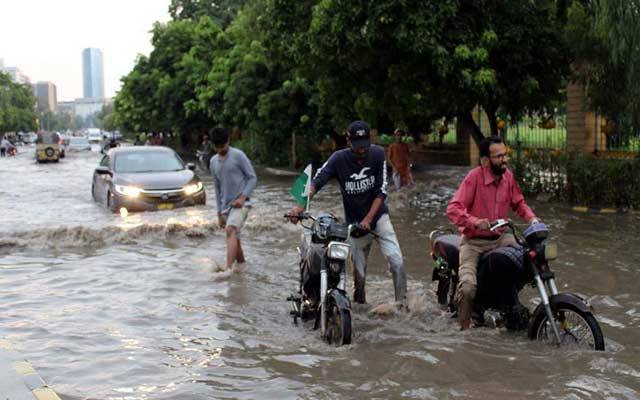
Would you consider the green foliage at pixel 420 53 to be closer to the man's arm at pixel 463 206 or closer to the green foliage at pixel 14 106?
the man's arm at pixel 463 206

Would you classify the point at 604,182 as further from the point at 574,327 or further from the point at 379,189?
the point at 574,327

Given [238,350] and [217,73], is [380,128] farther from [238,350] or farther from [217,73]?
[238,350]

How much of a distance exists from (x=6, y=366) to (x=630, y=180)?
12.4 metres

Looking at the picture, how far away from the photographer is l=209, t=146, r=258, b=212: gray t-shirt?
993 centimetres

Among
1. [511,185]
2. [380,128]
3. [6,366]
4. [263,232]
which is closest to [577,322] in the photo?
[511,185]

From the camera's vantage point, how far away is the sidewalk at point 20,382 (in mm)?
5301

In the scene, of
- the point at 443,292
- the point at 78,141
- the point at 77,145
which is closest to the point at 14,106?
the point at 78,141

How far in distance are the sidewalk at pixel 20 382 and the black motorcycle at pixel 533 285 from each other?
3.43 metres

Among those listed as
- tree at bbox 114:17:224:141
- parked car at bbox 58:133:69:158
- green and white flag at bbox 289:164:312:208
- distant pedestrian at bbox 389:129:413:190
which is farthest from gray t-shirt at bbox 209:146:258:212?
parked car at bbox 58:133:69:158

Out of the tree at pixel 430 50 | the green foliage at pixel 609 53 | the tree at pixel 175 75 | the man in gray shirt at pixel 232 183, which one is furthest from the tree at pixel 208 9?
the man in gray shirt at pixel 232 183

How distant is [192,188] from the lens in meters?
16.0

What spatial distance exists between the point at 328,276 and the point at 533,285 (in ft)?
5.30

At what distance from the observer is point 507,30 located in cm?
1661

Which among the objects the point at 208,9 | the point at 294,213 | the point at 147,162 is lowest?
the point at 294,213
